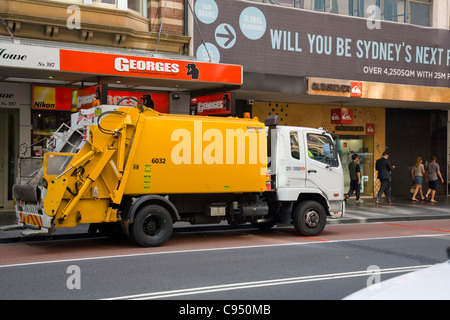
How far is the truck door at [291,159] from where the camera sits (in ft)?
40.8

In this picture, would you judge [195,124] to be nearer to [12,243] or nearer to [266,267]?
[266,267]

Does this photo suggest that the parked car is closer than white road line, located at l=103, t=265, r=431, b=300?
Yes

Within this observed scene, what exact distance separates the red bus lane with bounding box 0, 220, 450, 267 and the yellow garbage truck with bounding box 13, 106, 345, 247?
1.33ft

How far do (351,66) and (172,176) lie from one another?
12.7 metres

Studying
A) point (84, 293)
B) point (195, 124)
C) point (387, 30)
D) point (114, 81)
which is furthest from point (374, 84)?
point (84, 293)

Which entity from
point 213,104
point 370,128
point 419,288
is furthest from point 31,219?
point 370,128

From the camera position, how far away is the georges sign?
1892 cm

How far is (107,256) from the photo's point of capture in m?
9.81

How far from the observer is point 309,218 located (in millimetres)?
12648

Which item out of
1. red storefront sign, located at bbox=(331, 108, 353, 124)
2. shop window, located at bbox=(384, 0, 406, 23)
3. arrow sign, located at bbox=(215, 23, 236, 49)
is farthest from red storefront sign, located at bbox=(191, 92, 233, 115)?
shop window, located at bbox=(384, 0, 406, 23)

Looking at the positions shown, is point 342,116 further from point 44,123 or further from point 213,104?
point 44,123

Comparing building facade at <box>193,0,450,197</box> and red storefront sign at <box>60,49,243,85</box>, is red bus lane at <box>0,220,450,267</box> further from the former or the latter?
building facade at <box>193,0,450,197</box>
